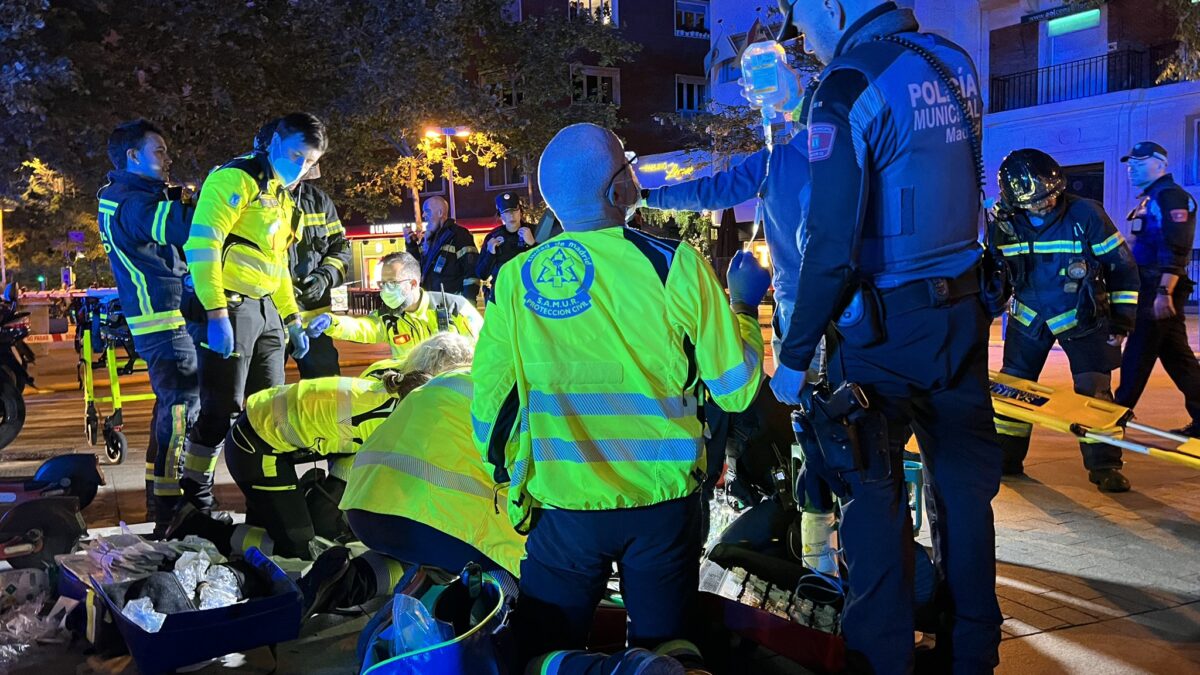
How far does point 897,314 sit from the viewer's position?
267 cm

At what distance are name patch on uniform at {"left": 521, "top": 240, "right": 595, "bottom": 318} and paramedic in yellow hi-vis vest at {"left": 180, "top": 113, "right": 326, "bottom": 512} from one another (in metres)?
2.92

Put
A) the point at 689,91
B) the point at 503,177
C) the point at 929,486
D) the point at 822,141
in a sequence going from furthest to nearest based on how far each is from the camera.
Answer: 1. the point at 689,91
2. the point at 503,177
3. the point at 929,486
4. the point at 822,141

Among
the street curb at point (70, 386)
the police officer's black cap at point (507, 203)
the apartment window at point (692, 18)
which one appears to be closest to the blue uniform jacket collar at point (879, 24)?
the police officer's black cap at point (507, 203)

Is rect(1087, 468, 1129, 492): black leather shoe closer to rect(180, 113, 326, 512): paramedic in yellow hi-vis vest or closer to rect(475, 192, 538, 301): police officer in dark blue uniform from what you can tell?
rect(180, 113, 326, 512): paramedic in yellow hi-vis vest

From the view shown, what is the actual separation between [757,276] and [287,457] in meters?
2.12

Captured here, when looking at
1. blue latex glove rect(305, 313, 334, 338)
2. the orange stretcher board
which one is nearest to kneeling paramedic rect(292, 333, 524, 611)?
blue latex glove rect(305, 313, 334, 338)

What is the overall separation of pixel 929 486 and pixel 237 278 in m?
3.66

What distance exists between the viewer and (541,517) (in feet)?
8.68

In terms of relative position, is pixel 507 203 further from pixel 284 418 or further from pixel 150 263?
pixel 284 418

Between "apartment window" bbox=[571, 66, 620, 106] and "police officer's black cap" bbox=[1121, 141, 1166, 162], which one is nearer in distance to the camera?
"police officer's black cap" bbox=[1121, 141, 1166, 162]

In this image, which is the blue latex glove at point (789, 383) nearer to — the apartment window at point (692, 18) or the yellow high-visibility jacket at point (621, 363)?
the yellow high-visibility jacket at point (621, 363)

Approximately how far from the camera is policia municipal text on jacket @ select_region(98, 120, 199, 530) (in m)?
5.38

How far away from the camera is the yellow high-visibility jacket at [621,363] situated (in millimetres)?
2469

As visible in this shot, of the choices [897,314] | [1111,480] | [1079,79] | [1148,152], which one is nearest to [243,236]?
[897,314]
